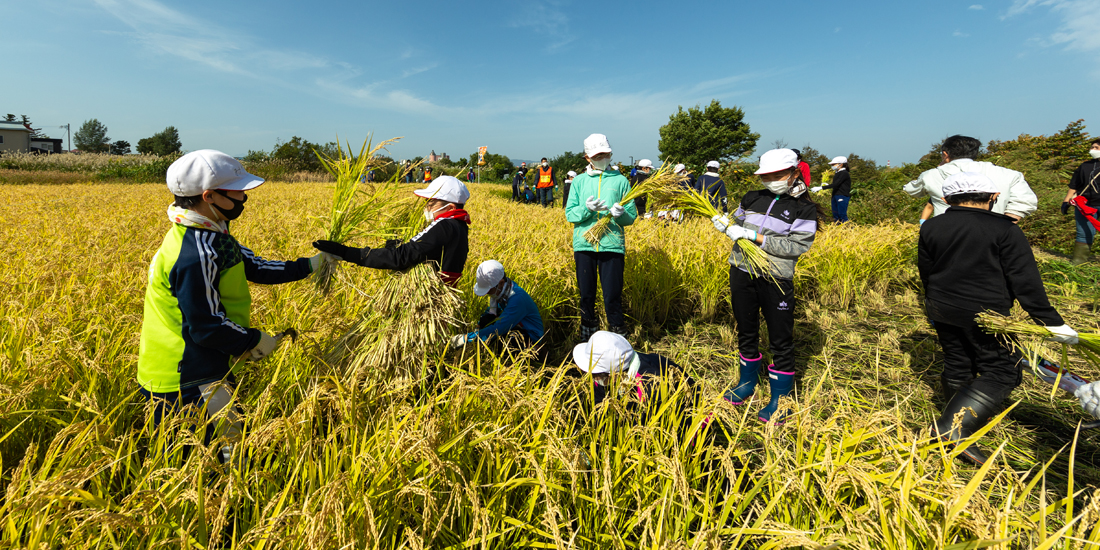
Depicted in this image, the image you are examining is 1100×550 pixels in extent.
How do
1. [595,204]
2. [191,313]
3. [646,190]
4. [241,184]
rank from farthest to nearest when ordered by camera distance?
[646,190], [595,204], [241,184], [191,313]

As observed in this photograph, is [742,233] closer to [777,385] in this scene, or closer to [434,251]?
[777,385]

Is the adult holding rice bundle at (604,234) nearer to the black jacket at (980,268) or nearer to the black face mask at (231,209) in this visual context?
the black jacket at (980,268)

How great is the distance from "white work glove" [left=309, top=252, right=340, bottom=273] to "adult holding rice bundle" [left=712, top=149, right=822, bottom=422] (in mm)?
2155

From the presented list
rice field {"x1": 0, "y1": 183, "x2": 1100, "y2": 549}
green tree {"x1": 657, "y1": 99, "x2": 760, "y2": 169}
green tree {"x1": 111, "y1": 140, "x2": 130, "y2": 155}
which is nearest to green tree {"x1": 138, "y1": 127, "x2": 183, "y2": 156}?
green tree {"x1": 111, "y1": 140, "x2": 130, "y2": 155}

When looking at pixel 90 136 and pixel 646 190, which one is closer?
pixel 646 190

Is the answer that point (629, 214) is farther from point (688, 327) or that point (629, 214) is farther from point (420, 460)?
point (420, 460)

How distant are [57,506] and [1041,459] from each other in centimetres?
408

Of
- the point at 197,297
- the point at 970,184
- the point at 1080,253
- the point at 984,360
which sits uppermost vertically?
the point at 970,184

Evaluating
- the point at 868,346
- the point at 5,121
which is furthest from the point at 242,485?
the point at 5,121

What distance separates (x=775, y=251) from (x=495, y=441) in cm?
197

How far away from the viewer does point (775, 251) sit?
253cm

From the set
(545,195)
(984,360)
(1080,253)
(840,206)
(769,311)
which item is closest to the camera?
(984,360)

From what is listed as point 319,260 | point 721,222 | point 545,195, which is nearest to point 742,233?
point 721,222

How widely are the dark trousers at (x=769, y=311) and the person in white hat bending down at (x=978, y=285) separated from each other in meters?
0.70
